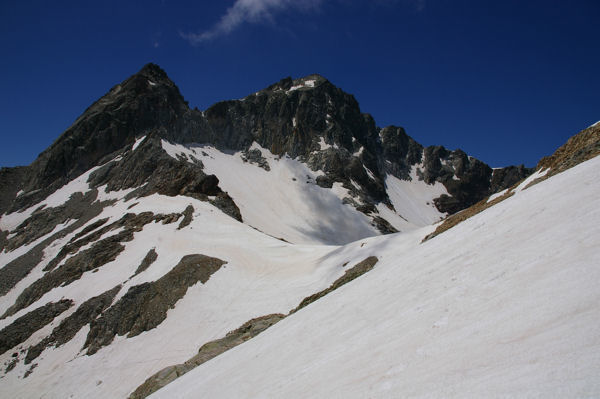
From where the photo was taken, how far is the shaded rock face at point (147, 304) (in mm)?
24297

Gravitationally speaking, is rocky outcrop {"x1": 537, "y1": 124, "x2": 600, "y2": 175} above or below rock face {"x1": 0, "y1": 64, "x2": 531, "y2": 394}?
below

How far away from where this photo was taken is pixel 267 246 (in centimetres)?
3278

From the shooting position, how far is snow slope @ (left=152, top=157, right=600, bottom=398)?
9.25 feet

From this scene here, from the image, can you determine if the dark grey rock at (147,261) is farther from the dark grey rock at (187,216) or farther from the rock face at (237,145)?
the rock face at (237,145)

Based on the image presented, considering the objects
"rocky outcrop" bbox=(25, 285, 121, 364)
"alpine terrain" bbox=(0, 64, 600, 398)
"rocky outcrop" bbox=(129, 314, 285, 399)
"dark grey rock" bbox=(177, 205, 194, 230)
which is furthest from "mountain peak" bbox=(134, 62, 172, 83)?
"rocky outcrop" bbox=(129, 314, 285, 399)

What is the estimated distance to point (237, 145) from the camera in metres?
119

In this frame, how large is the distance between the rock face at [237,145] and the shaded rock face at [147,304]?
20875mm

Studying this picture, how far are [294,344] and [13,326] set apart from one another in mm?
33410

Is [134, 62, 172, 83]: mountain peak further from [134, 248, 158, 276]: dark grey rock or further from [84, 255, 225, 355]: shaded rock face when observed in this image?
[84, 255, 225, 355]: shaded rock face

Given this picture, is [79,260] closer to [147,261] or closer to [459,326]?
[147,261]

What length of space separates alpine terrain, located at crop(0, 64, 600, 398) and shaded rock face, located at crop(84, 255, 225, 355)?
16cm

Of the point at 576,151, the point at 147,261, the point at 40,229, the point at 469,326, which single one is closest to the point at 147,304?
the point at 147,261

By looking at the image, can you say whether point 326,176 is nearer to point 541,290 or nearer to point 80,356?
point 80,356

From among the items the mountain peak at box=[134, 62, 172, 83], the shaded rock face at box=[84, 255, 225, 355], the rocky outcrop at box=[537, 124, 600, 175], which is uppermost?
the mountain peak at box=[134, 62, 172, 83]
